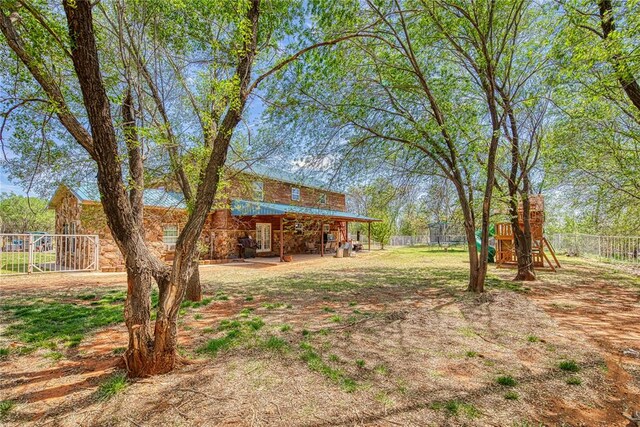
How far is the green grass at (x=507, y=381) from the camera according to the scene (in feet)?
9.73

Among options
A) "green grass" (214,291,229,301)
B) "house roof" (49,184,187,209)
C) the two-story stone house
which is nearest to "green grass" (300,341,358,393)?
"green grass" (214,291,229,301)

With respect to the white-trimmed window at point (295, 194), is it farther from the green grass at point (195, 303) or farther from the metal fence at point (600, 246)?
the metal fence at point (600, 246)

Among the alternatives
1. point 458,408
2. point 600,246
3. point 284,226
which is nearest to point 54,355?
point 458,408

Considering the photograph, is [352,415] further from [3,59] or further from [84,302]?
[84,302]

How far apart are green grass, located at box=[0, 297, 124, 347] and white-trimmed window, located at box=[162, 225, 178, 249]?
733 cm

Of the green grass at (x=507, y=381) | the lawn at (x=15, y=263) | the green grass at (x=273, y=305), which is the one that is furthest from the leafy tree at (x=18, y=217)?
the green grass at (x=507, y=381)

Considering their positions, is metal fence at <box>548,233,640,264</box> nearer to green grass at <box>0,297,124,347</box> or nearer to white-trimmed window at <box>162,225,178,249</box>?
green grass at <box>0,297,124,347</box>

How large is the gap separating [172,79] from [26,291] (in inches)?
273

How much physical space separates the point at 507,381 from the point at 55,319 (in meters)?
7.14

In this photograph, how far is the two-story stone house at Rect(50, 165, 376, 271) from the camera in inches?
356

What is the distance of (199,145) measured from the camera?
4934mm

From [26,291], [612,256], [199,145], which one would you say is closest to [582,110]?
[199,145]

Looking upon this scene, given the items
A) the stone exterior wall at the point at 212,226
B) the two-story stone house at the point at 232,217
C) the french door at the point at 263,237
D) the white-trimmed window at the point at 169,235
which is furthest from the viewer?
the french door at the point at 263,237

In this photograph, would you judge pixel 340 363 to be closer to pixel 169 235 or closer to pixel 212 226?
pixel 169 235
